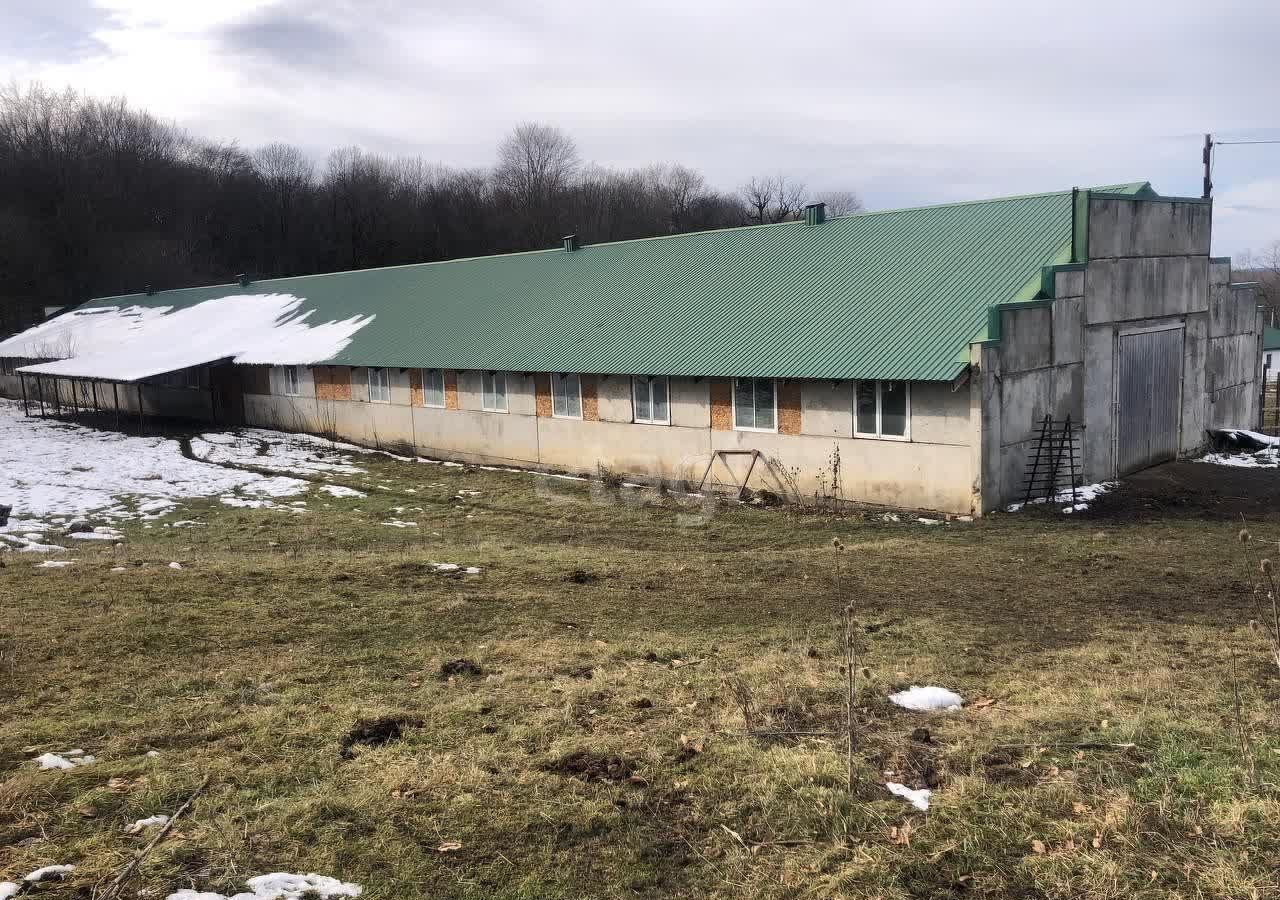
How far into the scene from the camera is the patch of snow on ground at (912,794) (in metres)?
6.34

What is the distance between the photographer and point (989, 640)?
34.3 feet

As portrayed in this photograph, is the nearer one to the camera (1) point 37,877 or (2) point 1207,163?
(1) point 37,877

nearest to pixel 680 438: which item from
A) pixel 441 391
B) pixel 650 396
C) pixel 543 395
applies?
pixel 650 396

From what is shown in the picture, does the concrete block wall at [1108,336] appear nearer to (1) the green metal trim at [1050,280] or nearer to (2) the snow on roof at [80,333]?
(1) the green metal trim at [1050,280]

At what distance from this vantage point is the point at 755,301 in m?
24.0

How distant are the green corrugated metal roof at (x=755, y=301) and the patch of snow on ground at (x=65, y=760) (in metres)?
14.8

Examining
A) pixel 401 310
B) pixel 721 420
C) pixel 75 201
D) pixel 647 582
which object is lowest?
pixel 647 582

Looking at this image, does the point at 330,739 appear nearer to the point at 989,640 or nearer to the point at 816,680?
the point at 816,680

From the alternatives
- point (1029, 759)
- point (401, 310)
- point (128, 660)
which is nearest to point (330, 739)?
point (128, 660)

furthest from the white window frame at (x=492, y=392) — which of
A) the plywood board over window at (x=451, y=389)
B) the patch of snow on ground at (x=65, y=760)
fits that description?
the patch of snow on ground at (x=65, y=760)

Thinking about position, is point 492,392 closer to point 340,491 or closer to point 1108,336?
point 340,491

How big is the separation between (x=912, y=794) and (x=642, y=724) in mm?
2355

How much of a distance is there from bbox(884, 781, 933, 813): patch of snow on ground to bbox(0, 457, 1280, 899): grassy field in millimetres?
97

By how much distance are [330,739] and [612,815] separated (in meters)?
2.67
